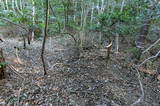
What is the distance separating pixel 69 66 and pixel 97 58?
1.38 metres

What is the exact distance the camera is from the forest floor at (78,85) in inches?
149

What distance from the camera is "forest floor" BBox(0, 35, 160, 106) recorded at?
3.79m

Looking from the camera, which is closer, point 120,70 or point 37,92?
point 37,92

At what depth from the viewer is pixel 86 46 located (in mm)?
8406

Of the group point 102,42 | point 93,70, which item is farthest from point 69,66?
point 102,42

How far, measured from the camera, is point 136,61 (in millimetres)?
6730

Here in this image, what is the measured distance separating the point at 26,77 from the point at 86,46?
4114 mm

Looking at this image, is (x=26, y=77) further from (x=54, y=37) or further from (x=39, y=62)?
(x=54, y=37)

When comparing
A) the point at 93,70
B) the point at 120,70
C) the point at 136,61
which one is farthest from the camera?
the point at 136,61

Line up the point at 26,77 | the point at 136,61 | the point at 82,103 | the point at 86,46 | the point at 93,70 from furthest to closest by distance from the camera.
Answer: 1. the point at 86,46
2. the point at 136,61
3. the point at 93,70
4. the point at 26,77
5. the point at 82,103

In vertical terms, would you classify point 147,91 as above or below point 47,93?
below

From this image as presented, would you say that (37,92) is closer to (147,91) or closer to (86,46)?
(147,91)

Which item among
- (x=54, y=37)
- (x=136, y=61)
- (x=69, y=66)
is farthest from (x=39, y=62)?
(x=54, y=37)

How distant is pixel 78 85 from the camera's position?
14.6 feet
